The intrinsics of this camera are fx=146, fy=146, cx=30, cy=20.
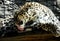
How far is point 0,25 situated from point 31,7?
326 mm

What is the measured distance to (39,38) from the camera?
1351 mm

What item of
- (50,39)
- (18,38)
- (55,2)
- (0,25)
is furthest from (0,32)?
(55,2)

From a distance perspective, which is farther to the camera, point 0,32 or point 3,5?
point 3,5

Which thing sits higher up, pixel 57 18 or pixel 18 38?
pixel 57 18

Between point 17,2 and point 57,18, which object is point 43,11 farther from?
point 17,2

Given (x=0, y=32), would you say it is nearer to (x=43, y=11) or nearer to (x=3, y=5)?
(x=3, y=5)

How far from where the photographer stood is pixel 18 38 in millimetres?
1307

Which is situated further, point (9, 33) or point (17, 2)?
point (17, 2)

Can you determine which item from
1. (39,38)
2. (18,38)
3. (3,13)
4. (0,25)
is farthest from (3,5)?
(39,38)

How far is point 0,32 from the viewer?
126 centimetres

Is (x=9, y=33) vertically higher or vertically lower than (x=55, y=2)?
lower

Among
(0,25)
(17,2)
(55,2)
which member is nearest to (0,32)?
(0,25)

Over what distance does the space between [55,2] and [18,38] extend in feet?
1.66

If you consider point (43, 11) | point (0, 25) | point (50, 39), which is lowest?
point (50, 39)
